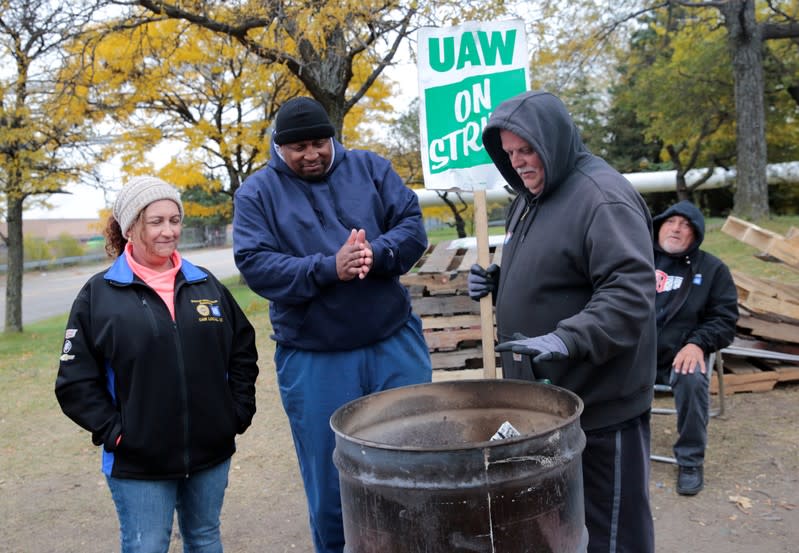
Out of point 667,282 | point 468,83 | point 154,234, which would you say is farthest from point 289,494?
point 468,83

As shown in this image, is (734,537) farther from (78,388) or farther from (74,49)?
(74,49)

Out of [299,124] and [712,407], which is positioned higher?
[299,124]

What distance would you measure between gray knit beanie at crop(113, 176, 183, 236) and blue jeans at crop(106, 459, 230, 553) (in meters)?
0.91

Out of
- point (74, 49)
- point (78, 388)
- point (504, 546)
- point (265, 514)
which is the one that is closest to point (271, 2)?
point (74, 49)

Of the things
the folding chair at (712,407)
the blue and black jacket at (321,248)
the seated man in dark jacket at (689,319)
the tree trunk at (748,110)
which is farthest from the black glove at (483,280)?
the tree trunk at (748,110)

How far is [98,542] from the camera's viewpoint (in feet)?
13.5

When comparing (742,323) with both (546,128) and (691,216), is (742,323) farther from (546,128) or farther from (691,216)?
(546,128)

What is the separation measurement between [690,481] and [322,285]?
2708 mm

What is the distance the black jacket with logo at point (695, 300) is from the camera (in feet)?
14.1

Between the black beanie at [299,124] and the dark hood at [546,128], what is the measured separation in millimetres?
754

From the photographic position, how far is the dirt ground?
12.4 ft

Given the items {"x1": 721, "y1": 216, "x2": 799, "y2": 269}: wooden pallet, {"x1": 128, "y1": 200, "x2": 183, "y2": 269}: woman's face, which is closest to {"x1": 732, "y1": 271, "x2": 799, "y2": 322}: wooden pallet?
{"x1": 721, "y1": 216, "x2": 799, "y2": 269}: wooden pallet

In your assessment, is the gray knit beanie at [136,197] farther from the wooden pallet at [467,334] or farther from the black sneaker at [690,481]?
the wooden pallet at [467,334]

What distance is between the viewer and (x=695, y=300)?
171 inches
